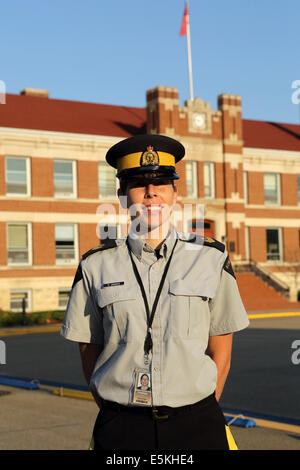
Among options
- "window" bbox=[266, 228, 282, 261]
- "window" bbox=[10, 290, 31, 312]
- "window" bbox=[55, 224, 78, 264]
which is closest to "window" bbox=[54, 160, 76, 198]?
"window" bbox=[55, 224, 78, 264]

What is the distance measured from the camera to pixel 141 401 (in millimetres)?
3359

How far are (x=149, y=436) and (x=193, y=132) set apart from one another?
4041 centimetres

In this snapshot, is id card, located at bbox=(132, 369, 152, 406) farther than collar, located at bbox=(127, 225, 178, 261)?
No

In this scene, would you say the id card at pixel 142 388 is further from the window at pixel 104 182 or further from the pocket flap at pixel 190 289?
the window at pixel 104 182

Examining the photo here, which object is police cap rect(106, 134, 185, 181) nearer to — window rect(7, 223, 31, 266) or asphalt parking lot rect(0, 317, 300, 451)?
asphalt parking lot rect(0, 317, 300, 451)

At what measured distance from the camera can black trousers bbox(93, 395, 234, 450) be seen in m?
3.34

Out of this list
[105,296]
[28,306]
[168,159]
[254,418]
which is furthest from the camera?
[28,306]

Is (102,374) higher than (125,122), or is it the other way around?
(125,122)

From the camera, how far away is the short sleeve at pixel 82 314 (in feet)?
12.0

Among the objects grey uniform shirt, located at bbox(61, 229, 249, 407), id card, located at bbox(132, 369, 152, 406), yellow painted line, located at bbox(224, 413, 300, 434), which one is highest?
grey uniform shirt, located at bbox(61, 229, 249, 407)

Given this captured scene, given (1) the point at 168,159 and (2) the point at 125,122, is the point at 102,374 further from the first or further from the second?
(2) the point at 125,122

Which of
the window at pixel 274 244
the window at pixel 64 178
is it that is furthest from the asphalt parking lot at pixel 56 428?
the window at pixel 274 244

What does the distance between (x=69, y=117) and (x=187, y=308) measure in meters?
39.8
